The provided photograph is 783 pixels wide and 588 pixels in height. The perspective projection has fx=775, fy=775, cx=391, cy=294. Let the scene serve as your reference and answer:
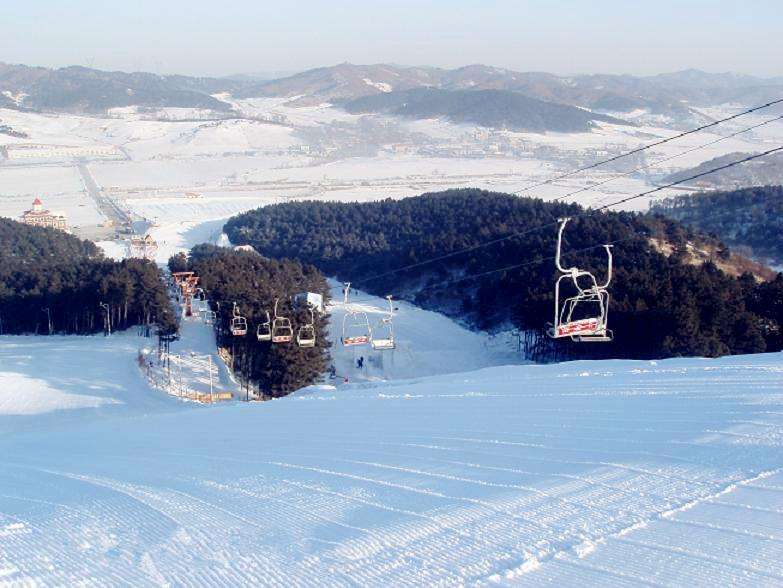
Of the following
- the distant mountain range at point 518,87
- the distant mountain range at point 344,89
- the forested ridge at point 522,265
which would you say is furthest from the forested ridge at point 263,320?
the distant mountain range at point 518,87

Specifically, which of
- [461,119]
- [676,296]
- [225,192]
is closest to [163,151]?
[225,192]

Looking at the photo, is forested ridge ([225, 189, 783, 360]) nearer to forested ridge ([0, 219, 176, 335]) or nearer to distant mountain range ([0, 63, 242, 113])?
forested ridge ([0, 219, 176, 335])

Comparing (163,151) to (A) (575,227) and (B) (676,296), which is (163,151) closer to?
(A) (575,227)

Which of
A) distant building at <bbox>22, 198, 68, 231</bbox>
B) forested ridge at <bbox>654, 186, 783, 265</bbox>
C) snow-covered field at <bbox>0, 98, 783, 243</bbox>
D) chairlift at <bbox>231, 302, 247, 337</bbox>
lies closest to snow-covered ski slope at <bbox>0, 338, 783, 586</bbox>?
chairlift at <bbox>231, 302, 247, 337</bbox>

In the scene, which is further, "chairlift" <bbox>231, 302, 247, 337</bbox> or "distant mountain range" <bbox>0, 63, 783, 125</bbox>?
"distant mountain range" <bbox>0, 63, 783, 125</bbox>

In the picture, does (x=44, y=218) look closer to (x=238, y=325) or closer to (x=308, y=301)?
(x=308, y=301)

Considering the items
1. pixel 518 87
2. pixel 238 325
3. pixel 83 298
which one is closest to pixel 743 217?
pixel 238 325

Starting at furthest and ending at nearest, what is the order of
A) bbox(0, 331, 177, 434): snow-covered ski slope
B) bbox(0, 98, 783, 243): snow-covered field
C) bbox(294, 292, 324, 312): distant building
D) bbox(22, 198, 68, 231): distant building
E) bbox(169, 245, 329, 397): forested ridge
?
1. bbox(0, 98, 783, 243): snow-covered field
2. bbox(22, 198, 68, 231): distant building
3. bbox(294, 292, 324, 312): distant building
4. bbox(169, 245, 329, 397): forested ridge
5. bbox(0, 331, 177, 434): snow-covered ski slope
